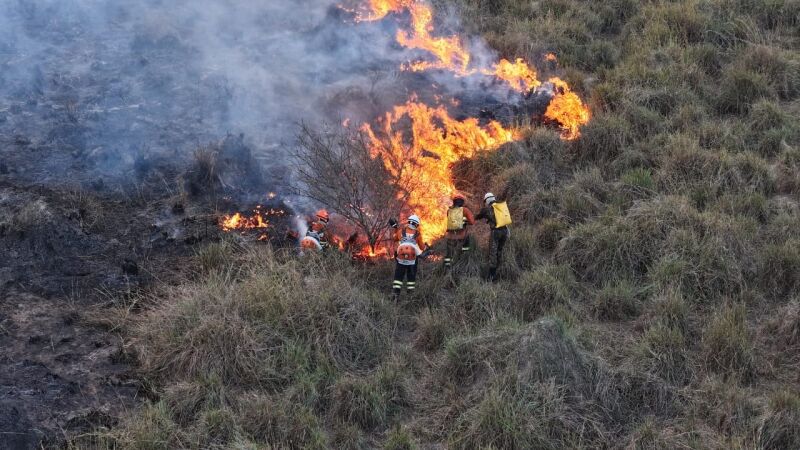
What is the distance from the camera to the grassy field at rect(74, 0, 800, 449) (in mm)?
6301

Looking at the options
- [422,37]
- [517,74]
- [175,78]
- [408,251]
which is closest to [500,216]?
[408,251]

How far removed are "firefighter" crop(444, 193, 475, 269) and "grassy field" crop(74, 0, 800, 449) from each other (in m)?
0.19

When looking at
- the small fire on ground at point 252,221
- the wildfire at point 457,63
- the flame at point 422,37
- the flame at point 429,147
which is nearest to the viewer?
the small fire on ground at point 252,221

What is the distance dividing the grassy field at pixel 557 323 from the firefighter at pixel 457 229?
19cm

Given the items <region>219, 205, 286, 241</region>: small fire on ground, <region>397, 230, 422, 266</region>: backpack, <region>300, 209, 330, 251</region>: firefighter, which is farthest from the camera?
<region>219, 205, 286, 241</region>: small fire on ground

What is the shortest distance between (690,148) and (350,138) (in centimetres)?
458

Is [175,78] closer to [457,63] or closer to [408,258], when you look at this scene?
[457,63]

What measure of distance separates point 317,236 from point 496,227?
6.81ft

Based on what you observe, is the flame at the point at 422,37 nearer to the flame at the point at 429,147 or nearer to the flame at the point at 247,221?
the flame at the point at 429,147

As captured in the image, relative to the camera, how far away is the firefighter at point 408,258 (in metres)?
8.23

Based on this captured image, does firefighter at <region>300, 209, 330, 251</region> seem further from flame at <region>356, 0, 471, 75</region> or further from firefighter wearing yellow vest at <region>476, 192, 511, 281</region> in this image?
flame at <region>356, 0, 471, 75</region>

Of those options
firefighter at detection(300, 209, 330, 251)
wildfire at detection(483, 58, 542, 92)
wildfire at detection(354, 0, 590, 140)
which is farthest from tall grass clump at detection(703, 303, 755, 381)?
wildfire at detection(483, 58, 542, 92)

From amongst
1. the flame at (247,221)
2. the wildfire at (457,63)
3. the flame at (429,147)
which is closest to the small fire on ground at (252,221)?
the flame at (247,221)

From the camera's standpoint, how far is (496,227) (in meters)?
8.65
